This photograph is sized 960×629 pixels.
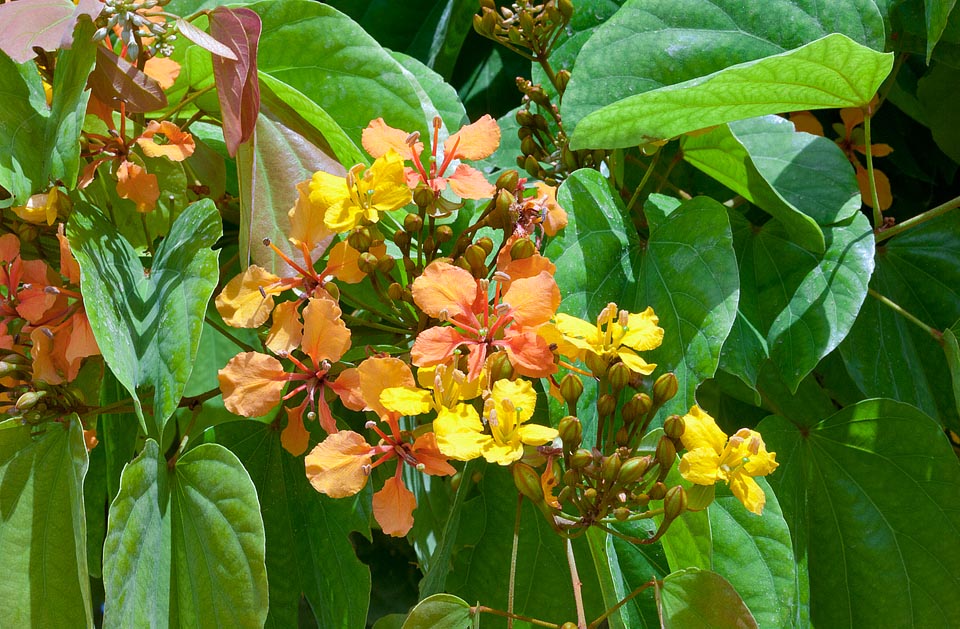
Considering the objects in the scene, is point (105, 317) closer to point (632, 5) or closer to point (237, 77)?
point (237, 77)

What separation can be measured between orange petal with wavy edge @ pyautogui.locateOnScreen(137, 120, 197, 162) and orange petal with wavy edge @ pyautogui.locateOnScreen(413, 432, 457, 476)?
0.34 metres

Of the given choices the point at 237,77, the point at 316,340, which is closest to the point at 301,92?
the point at 237,77

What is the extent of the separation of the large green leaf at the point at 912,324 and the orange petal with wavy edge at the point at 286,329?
0.59m

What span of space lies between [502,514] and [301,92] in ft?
1.51

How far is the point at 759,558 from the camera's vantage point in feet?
2.50

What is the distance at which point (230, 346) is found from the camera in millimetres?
1119

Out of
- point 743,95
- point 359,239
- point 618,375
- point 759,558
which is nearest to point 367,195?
point 359,239

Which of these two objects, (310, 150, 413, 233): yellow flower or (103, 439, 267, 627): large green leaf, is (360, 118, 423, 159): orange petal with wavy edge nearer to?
(310, 150, 413, 233): yellow flower

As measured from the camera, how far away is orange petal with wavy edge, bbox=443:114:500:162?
0.77 m

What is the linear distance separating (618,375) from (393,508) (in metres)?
0.20

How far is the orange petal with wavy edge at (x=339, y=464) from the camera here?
0.64 meters

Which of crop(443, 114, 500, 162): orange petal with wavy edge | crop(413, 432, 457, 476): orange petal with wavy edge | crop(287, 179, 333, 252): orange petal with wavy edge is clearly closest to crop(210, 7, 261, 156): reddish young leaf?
crop(287, 179, 333, 252): orange petal with wavy edge

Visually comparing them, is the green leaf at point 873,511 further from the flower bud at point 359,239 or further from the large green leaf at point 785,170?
the flower bud at point 359,239

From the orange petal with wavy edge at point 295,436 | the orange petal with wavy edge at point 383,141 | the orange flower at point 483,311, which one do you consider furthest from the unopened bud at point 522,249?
the orange petal with wavy edge at point 295,436
